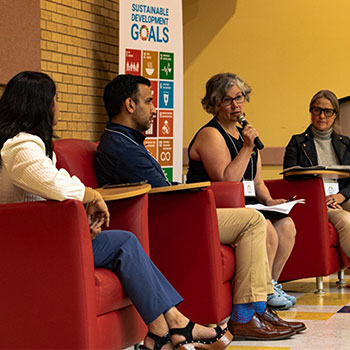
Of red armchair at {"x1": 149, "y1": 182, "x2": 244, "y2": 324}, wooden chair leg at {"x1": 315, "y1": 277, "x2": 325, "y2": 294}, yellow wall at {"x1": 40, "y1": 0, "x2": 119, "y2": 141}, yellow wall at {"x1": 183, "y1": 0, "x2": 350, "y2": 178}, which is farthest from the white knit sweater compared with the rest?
yellow wall at {"x1": 183, "y1": 0, "x2": 350, "y2": 178}

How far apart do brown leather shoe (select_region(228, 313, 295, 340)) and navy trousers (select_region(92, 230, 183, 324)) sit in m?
0.81

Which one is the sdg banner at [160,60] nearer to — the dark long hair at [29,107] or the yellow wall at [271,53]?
the yellow wall at [271,53]

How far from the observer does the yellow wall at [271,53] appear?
748 centimetres

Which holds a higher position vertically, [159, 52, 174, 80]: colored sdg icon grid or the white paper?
[159, 52, 174, 80]: colored sdg icon grid

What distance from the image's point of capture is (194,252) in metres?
3.50

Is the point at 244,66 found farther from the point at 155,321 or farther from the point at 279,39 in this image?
the point at 155,321

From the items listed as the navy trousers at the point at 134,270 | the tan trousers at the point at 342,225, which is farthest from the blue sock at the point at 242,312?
the tan trousers at the point at 342,225

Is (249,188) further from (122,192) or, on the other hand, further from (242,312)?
(122,192)

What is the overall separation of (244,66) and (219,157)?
383cm

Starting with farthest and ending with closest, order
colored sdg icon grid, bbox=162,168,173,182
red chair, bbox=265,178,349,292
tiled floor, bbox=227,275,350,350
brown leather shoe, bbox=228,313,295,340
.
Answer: colored sdg icon grid, bbox=162,168,173,182
red chair, bbox=265,178,349,292
brown leather shoe, bbox=228,313,295,340
tiled floor, bbox=227,275,350,350

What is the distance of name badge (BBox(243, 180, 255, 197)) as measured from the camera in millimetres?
4262

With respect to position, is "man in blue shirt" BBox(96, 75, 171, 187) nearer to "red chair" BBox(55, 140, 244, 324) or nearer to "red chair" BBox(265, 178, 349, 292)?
"red chair" BBox(55, 140, 244, 324)

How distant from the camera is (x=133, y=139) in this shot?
349cm

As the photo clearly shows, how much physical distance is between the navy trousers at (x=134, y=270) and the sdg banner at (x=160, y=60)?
139 inches
